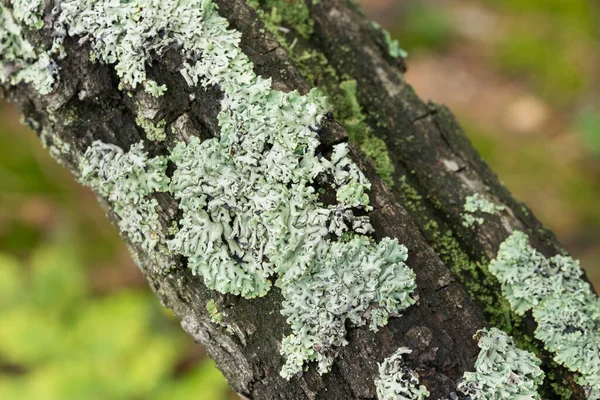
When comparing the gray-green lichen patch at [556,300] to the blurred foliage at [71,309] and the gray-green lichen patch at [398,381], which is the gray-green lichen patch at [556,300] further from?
the blurred foliage at [71,309]

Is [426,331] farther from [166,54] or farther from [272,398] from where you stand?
[166,54]

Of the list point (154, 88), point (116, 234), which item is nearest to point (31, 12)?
point (154, 88)

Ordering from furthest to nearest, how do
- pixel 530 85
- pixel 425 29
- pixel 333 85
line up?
pixel 425 29
pixel 530 85
pixel 333 85

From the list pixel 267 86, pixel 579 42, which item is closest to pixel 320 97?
pixel 267 86

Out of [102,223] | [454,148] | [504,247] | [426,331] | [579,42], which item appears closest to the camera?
[426,331]

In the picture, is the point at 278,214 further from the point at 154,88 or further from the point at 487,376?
the point at 487,376

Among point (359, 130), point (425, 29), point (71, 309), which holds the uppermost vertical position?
point (425, 29)

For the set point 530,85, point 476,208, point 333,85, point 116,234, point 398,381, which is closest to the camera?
point 398,381
